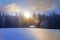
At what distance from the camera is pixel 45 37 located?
1505 millimetres

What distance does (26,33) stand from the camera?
149 centimetres

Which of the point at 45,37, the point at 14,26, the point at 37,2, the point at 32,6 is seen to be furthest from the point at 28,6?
the point at 45,37

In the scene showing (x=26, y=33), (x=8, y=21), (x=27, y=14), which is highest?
(x=27, y=14)

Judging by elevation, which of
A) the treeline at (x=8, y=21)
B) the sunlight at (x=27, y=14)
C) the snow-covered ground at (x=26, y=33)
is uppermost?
the sunlight at (x=27, y=14)

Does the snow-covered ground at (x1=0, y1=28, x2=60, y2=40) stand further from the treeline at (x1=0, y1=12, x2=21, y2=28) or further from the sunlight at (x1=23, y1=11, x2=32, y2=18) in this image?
the sunlight at (x1=23, y1=11, x2=32, y2=18)

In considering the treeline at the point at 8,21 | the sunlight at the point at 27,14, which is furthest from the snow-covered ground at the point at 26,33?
the sunlight at the point at 27,14

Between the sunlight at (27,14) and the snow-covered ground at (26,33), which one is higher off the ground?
the sunlight at (27,14)

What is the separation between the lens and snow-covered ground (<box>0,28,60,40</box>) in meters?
1.47

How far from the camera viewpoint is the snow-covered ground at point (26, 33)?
1.47 m

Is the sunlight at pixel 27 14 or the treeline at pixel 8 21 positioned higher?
the sunlight at pixel 27 14

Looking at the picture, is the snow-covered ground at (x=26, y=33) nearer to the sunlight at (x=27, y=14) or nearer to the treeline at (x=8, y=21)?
the treeline at (x=8, y=21)

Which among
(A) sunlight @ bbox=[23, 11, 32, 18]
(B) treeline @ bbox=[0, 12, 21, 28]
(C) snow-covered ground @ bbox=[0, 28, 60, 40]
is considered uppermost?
(A) sunlight @ bbox=[23, 11, 32, 18]

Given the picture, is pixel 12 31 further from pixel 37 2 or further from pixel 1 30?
pixel 37 2

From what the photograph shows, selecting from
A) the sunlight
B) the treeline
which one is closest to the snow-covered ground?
the treeline
